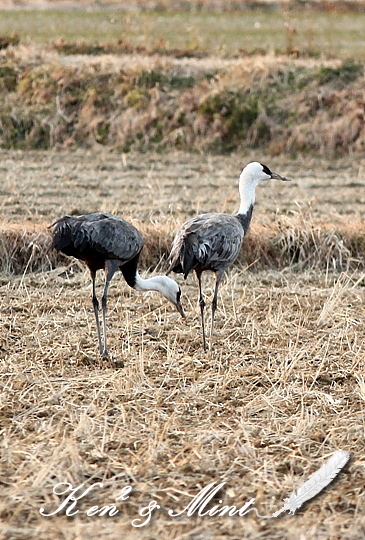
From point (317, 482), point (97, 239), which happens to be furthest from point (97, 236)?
point (317, 482)

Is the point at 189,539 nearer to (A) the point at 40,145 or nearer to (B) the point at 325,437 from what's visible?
(B) the point at 325,437

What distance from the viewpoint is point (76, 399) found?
5578mm

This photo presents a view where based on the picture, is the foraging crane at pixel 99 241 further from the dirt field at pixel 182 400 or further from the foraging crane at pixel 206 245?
the dirt field at pixel 182 400

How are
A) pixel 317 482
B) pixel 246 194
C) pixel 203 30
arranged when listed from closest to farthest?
1. pixel 317 482
2. pixel 246 194
3. pixel 203 30

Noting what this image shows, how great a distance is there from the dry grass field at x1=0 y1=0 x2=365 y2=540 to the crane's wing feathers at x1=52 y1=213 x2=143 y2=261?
2.46 feet

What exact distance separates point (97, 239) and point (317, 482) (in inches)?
106

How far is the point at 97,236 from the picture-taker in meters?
6.38

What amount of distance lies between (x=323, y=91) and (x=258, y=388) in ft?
38.0

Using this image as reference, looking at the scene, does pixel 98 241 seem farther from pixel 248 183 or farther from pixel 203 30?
pixel 203 30

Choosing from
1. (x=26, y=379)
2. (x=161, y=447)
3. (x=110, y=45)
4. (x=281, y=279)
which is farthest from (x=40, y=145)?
(x=161, y=447)

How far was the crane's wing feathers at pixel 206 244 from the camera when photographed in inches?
261

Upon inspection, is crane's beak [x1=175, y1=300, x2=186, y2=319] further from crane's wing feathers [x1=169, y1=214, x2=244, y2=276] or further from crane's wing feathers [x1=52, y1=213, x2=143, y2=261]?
crane's wing feathers [x1=52, y1=213, x2=143, y2=261]

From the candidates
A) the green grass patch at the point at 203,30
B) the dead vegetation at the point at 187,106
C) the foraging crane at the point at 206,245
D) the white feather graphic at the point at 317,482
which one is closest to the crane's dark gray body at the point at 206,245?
the foraging crane at the point at 206,245

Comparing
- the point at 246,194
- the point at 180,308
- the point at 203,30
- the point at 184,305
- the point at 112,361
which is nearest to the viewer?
the point at 112,361
